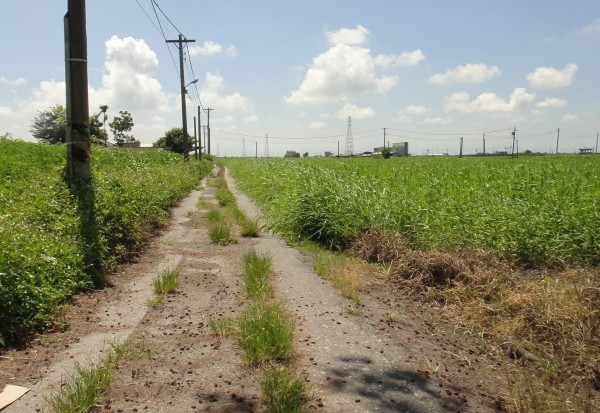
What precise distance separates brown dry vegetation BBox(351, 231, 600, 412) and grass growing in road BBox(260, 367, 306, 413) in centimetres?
142

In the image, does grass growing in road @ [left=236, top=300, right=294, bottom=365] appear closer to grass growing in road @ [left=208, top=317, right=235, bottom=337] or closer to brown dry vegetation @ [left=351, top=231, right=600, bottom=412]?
grass growing in road @ [left=208, top=317, right=235, bottom=337]

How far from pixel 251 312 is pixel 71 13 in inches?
225

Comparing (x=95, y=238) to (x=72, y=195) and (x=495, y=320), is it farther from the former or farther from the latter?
(x=495, y=320)

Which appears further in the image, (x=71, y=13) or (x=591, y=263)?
(x=71, y=13)

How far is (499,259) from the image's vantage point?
648 centimetres

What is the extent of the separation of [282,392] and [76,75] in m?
6.17

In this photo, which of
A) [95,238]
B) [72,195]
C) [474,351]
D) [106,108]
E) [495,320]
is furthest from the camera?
[106,108]

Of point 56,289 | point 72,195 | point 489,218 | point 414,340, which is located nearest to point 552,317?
point 414,340

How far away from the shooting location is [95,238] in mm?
6254

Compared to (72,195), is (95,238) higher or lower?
lower

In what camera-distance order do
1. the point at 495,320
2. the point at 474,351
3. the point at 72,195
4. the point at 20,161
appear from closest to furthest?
1. the point at 474,351
2. the point at 495,320
3. the point at 72,195
4. the point at 20,161

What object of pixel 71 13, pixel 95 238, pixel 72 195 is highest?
pixel 71 13

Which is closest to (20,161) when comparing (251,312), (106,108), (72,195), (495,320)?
(72,195)

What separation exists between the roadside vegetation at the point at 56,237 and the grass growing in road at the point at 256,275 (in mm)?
1862
